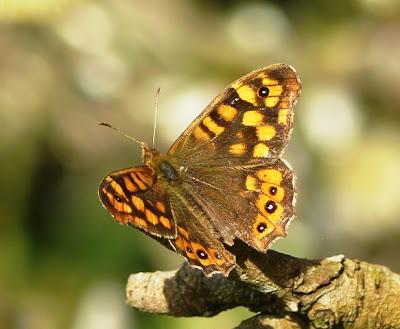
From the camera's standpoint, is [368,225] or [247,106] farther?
[368,225]

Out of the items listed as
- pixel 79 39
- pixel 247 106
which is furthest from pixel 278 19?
pixel 247 106

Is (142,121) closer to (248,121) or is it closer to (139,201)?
(248,121)

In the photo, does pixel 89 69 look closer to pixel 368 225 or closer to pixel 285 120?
pixel 368 225

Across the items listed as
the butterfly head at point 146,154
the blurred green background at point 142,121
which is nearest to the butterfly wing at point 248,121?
the butterfly head at point 146,154

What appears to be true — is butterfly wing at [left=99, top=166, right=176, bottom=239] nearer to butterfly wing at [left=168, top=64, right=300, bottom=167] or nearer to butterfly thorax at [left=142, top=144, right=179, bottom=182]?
butterfly thorax at [left=142, top=144, right=179, bottom=182]

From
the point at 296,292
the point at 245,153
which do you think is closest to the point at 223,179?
the point at 245,153

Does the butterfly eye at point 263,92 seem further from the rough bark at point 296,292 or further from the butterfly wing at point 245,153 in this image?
the rough bark at point 296,292
